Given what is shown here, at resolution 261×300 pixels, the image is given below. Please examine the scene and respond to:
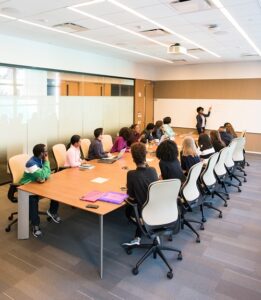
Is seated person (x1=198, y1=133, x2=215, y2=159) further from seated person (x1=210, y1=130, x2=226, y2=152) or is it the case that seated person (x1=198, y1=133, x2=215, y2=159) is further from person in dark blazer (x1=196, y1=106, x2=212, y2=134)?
person in dark blazer (x1=196, y1=106, x2=212, y2=134)

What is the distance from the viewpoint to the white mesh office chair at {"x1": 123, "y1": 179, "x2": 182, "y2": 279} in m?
2.71

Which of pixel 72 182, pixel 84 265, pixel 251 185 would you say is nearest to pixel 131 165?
pixel 72 182

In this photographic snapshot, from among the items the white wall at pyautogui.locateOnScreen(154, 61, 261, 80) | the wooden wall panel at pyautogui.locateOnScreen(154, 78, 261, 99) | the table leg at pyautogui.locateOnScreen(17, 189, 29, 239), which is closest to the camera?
the table leg at pyautogui.locateOnScreen(17, 189, 29, 239)

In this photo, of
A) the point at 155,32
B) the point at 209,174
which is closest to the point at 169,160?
the point at 209,174

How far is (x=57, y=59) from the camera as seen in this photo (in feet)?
21.5

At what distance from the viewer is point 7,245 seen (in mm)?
3359

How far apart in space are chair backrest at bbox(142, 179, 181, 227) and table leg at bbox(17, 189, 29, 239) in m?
1.52

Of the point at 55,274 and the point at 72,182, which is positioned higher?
the point at 72,182

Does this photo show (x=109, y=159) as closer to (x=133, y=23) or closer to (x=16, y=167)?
(x=16, y=167)

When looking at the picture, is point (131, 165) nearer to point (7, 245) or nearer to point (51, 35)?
point (7, 245)

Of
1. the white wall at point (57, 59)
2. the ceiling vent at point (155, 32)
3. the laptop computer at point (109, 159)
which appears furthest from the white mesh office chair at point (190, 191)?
the white wall at point (57, 59)

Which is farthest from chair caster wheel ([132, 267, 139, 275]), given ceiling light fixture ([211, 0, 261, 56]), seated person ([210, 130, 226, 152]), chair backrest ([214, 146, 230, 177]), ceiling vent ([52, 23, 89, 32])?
ceiling vent ([52, 23, 89, 32])

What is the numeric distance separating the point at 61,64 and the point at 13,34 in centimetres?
144

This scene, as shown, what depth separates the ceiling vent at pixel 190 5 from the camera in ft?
11.5
